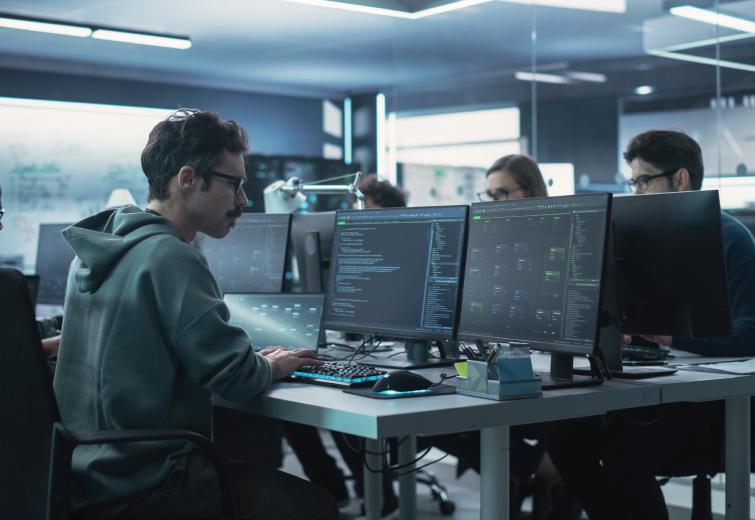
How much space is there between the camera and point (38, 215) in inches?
249

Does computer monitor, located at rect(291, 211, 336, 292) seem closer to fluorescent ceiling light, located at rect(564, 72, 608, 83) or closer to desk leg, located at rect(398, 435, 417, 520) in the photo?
desk leg, located at rect(398, 435, 417, 520)

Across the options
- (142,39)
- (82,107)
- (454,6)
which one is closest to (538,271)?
(454,6)

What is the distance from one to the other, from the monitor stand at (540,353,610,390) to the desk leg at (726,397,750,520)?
469mm

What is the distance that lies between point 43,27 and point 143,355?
468 centimetres

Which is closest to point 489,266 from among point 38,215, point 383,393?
point 383,393

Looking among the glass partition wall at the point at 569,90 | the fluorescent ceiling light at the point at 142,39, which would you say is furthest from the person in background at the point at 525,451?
the fluorescent ceiling light at the point at 142,39

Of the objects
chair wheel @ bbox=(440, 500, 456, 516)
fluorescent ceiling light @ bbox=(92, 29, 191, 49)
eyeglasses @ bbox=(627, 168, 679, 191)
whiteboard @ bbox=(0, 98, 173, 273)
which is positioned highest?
fluorescent ceiling light @ bbox=(92, 29, 191, 49)

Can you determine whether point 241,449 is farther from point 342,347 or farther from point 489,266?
point 489,266

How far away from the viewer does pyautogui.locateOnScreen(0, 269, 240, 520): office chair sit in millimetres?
1325

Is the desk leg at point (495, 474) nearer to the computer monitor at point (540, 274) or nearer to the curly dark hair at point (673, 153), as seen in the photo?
the computer monitor at point (540, 274)

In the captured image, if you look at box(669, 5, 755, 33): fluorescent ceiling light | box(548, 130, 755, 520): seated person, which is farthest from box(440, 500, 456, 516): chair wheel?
box(669, 5, 755, 33): fluorescent ceiling light

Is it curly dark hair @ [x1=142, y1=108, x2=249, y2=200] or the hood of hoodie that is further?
curly dark hair @ [x1=142, y1=108, x2=249, y2=200]

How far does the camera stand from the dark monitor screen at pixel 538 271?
5.10ft

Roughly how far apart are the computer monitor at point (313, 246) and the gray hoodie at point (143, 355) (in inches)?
48.4
